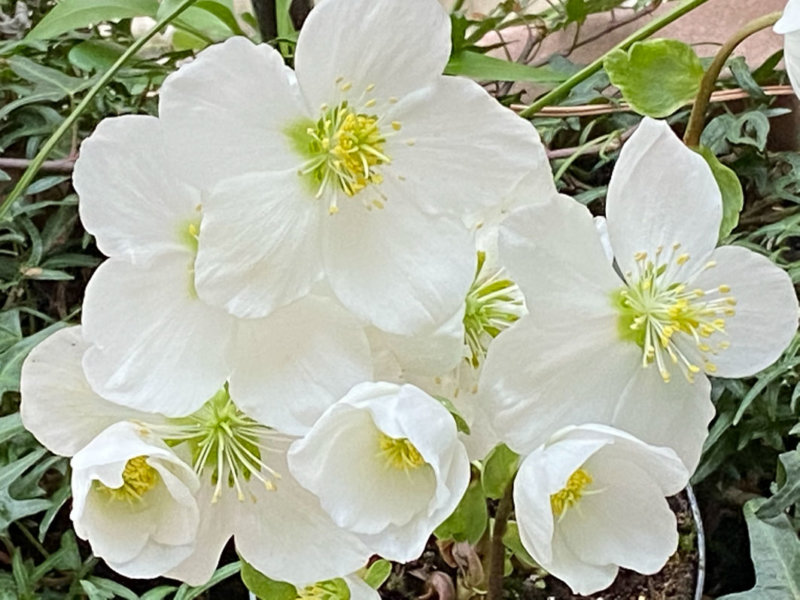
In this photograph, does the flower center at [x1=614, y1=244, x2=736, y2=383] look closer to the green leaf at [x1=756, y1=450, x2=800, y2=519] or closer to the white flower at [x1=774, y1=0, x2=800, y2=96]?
the white flower at [x1=774, y1=0, x2=800, y2=96]

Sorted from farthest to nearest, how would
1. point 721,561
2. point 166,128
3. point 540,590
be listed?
point 721,561 → point 540,590 → point 166,128

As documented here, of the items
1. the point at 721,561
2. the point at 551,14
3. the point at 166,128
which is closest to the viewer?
the point at 166,128

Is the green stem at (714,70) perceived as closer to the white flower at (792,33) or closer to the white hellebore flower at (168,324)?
the white flower at (792,33)

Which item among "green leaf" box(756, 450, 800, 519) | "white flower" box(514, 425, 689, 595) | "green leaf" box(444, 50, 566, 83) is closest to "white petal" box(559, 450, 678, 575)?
"white flower" box(514, 425, 689, 595)

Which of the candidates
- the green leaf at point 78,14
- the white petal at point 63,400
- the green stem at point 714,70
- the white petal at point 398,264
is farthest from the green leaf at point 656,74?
the green leaf at point 78,14

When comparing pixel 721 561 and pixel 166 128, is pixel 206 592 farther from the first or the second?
pixel 166 128

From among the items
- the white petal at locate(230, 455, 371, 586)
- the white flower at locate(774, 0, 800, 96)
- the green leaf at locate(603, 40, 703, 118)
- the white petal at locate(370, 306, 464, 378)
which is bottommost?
the white petal at locate(230, 455, 371, 586)

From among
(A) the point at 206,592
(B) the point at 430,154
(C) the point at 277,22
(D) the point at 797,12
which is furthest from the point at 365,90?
(A) the point at 206,592
